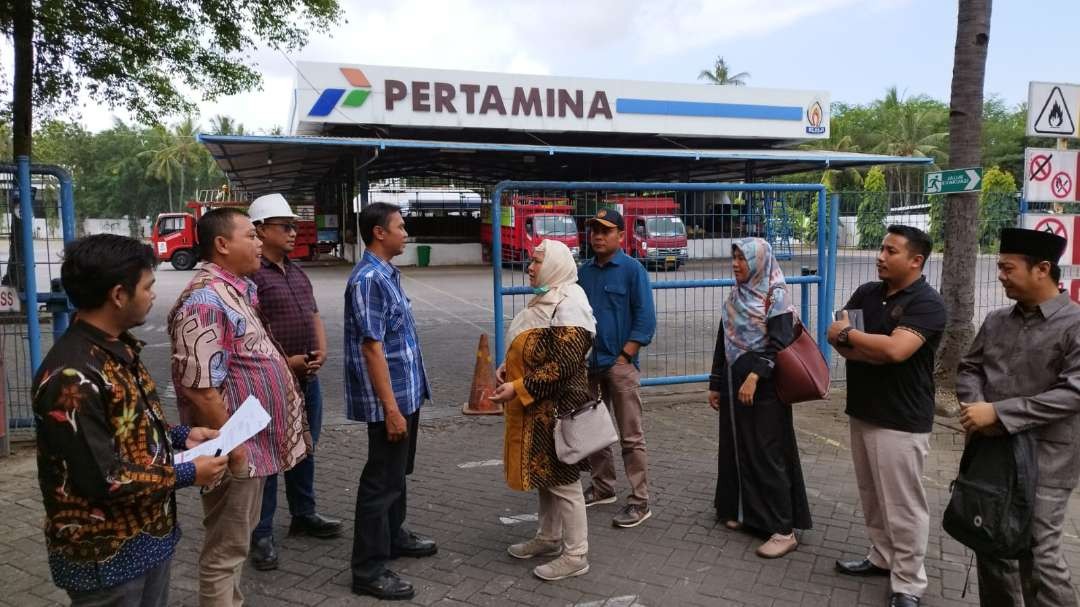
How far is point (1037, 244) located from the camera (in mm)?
2717

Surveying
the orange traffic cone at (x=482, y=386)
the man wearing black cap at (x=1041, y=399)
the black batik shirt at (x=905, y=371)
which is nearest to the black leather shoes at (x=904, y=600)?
the man wearing black cap at (x=1041, y=399)

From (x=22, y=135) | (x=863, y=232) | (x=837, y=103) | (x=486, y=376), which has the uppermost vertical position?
(x=837, y=103)

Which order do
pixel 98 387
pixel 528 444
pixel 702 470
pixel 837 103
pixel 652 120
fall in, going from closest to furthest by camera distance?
pixel 98 387 < pixel 528 444 < pixel 702 470 < pixel 652 120 < pixel 837 103

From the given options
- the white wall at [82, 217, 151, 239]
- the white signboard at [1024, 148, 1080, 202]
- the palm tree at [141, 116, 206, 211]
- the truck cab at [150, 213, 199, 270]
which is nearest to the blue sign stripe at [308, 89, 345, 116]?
the white wall at [82, 217, 151, 239]

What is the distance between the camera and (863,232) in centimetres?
702

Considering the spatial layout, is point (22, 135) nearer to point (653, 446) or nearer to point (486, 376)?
point (486, 376)

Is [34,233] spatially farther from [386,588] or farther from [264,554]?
[386,588]

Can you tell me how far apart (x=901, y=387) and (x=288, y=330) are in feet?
9.76

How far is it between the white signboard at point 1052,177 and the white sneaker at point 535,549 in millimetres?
4313

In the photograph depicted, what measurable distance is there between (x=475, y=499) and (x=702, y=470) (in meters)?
1.61

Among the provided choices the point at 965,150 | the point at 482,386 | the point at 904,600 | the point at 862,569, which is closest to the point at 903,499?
the point at 904,600

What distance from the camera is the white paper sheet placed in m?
2.30

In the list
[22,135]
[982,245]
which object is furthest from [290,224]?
[22,135]

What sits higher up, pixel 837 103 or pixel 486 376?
pixel 837 103
